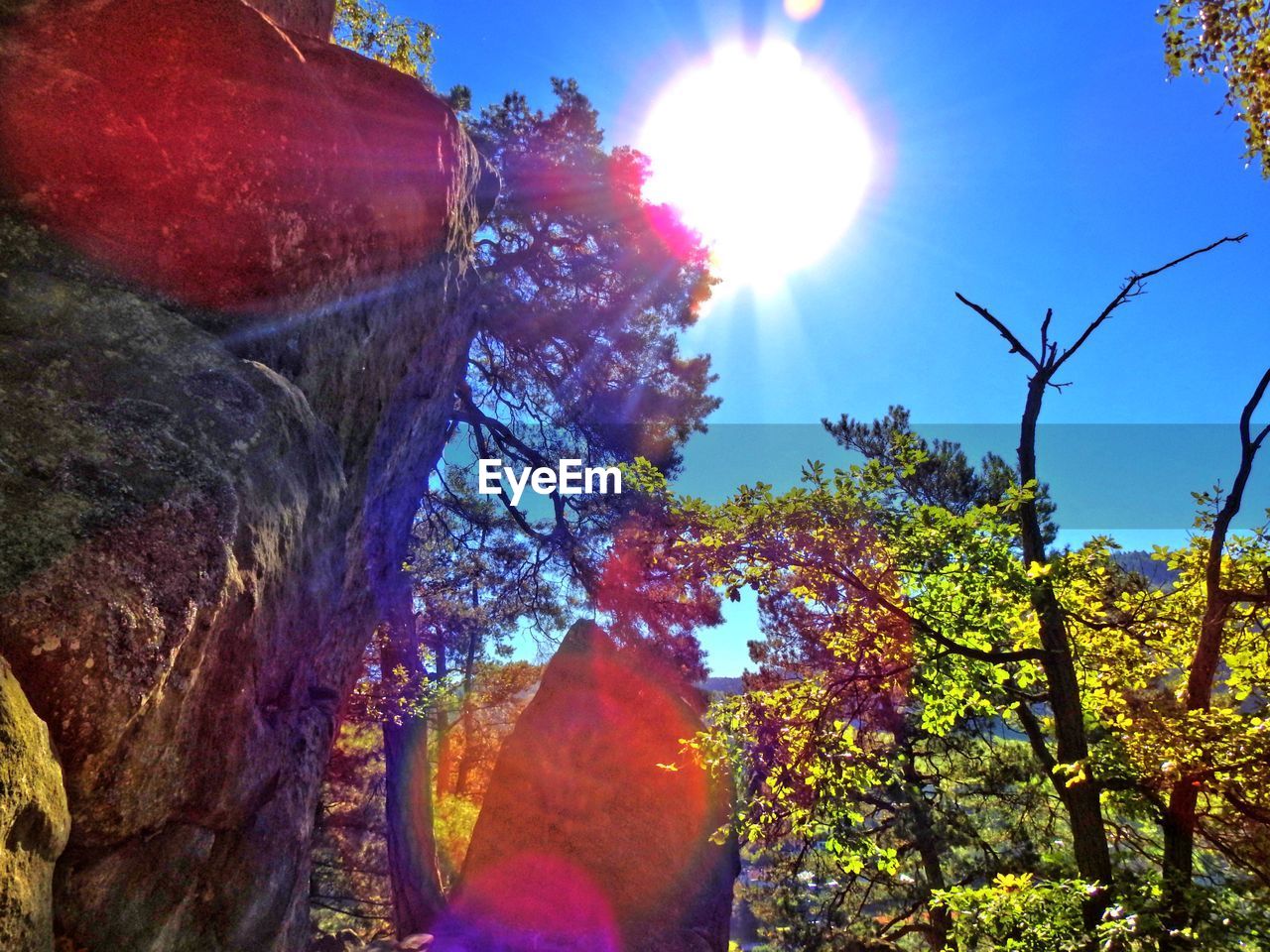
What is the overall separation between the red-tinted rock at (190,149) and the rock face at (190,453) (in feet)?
0.07

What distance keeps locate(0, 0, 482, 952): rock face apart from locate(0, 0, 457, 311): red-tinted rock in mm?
20

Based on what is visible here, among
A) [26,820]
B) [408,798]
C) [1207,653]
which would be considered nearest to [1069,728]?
[1207,653]

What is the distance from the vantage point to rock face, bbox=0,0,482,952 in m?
2.88

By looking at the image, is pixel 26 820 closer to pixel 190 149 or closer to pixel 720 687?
pixel 190 149

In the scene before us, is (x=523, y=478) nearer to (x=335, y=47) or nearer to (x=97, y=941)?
(x=335, y=47)

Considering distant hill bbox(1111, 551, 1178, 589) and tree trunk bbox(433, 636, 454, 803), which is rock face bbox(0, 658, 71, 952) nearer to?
distant hill bbox(1111, 551, 1178, 589)

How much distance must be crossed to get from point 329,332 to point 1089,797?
7.59 m

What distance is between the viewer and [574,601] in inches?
515

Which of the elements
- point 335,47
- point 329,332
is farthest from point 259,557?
point 335,47

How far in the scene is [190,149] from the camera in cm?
471

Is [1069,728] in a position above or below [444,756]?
above

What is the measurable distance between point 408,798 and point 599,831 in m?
3.75

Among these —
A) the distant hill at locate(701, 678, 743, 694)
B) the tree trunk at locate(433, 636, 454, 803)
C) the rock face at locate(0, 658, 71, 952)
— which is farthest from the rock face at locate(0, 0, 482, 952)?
the tree trunk at locate(433, 636, 454, 803)

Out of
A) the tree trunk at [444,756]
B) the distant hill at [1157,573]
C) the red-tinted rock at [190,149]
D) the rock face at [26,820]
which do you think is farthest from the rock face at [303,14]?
the tree trunk at [444,756]
